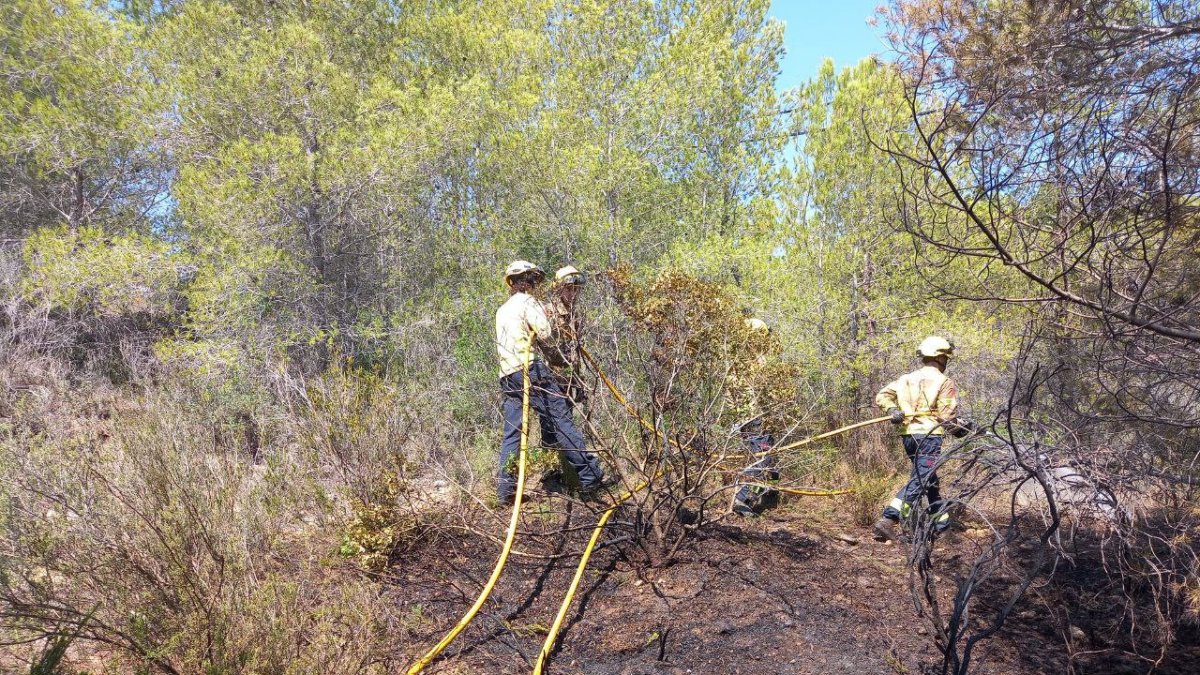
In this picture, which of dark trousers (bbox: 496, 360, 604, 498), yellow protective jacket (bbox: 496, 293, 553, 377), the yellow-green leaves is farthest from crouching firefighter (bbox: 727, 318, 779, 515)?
the yellow-green leaves

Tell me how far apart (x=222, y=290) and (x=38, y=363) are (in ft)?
7.73

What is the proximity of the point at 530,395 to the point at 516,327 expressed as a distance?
493mm

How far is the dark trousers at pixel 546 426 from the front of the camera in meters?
4.32

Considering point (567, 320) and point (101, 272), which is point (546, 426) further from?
point (101, 272)

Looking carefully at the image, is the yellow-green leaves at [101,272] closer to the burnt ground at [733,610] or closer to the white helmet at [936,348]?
the burnt ground at [733,610]

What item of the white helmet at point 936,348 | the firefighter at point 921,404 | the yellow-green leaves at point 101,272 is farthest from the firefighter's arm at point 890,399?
the yellow-green leaves at point 101,272

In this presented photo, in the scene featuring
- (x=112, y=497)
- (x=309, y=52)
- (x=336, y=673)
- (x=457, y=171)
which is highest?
(x=309, y=52)

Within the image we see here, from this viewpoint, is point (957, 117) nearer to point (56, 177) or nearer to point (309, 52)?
point (309, 52)

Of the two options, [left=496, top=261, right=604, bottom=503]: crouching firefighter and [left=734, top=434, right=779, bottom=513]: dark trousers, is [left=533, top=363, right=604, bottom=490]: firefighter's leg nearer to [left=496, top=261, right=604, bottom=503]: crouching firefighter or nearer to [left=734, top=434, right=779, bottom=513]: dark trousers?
[left=496, top=261, right=604, bottom=503]: crouching firefighter

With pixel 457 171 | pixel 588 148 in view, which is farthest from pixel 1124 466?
pixel 457 171

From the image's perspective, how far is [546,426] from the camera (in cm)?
446

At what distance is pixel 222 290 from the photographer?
6688 mm

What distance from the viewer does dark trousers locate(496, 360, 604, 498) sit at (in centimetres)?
432

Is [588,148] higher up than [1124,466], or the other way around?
[588,148]
